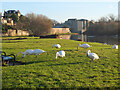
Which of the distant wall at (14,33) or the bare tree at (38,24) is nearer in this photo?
the distant wall at (14,33)

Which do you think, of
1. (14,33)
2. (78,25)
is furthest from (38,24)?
(78,25)

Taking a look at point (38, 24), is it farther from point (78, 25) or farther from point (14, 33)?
point (78, 25)

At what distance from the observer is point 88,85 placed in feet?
19.2

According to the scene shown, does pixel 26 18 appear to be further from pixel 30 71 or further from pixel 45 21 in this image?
pixel 30 71

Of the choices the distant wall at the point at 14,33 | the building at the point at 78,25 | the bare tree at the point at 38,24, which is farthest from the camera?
the building at the point at 78,25

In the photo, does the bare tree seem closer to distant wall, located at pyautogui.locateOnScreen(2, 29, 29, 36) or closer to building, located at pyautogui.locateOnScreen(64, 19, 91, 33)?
distant wall, located at pyautogui.locateOnScreen(2, 29, 29, 36)

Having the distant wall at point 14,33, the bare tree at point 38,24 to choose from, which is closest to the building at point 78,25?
the bare tree at point 38,24

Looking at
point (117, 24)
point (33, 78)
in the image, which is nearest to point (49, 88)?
point (33, 78)

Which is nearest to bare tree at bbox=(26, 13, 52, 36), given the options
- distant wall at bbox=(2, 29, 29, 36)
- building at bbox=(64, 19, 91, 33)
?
distant wall at bbox=(2, 29, 29, 36)

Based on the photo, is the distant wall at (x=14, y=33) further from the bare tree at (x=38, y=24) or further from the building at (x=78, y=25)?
the building at (x=78, y=25)

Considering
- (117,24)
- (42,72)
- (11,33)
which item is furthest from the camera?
(117,24)

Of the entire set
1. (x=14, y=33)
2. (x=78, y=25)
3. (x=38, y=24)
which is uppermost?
(x=78, y=25)

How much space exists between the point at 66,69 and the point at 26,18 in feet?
160

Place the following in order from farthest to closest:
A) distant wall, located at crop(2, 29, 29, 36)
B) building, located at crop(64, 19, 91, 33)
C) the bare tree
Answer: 1. building, located at crop(64, 19, 91, 33)
2. the bare tree
3. distant wall, located at crop(2, 29, 29, 36)
